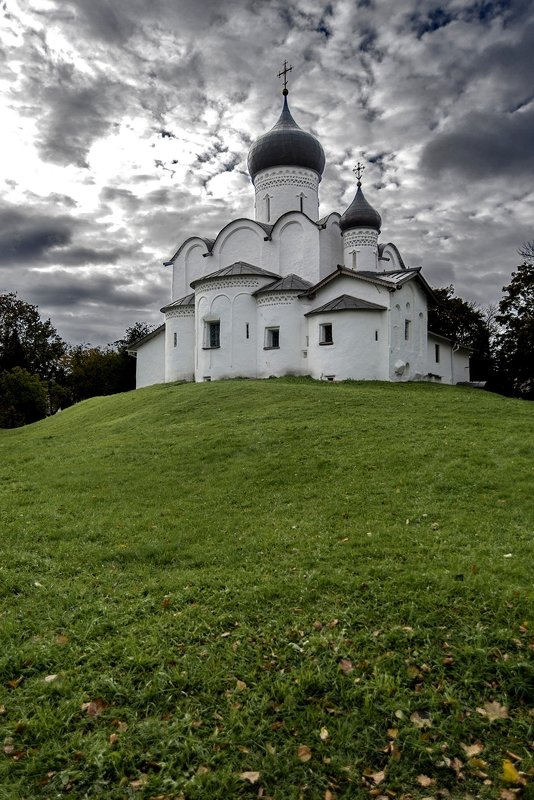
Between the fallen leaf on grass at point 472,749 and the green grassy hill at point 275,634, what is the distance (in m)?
0.01

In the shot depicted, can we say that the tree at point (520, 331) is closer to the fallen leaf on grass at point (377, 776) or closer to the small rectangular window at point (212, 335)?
the small rectangular window at point (212, 335)

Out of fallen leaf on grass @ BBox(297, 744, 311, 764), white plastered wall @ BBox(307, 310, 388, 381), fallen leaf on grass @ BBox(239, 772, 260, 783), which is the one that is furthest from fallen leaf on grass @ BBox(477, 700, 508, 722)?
white plastered wall @ BBox(307, 310, 388, 381)

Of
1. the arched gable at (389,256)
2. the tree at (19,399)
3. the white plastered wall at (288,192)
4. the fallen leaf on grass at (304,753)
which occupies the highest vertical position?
the white plastered wall at (288,192)

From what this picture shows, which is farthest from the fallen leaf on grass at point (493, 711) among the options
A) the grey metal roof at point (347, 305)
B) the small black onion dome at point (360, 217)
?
the small black onion dome at point (360, 217)

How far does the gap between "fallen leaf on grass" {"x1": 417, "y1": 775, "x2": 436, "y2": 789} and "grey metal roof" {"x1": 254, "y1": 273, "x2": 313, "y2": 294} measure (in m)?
24.4

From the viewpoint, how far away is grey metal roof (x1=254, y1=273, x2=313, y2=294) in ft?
87.6

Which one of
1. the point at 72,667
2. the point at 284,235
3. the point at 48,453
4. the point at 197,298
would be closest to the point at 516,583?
the point at 72,667

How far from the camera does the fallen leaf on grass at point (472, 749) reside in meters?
3.61

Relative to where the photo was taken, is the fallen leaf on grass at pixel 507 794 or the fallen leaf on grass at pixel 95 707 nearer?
the fallen leaf on grass at pixel 507 794

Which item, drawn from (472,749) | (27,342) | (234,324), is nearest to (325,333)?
(234,324)

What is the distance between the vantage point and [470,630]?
187 inches

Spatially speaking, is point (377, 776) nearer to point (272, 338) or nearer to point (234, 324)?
point (272, 338)

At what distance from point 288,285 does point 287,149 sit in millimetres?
10016

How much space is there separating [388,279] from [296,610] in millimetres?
22474
